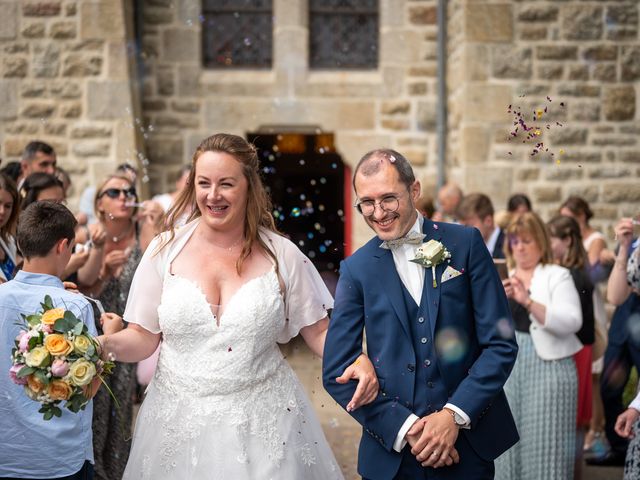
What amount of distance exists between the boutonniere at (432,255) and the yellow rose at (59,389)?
1.37 m

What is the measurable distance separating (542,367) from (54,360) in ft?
11.1

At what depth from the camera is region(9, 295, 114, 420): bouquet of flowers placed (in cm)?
332

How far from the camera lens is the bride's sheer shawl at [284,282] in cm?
392

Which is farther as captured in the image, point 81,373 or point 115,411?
point 115,411

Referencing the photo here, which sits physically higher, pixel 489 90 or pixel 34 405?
pixel 489 90

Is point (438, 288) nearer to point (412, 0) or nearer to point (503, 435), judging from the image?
point (503, 435)

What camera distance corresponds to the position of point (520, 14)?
10180mm

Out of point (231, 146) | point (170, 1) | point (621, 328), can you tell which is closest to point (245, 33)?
point (170, 1)

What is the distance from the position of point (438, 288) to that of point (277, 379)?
0.90 meters

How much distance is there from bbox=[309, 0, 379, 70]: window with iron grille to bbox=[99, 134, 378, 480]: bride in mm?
7427

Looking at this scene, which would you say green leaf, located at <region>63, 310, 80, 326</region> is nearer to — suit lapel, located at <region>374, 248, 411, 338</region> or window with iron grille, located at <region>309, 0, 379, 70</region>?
suit lapel, located at <region>374, 248, 411, 338</region>

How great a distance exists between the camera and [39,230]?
385cm

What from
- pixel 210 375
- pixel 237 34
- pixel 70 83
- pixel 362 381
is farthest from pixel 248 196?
pixel 237 34

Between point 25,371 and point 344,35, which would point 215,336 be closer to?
point 25,371
